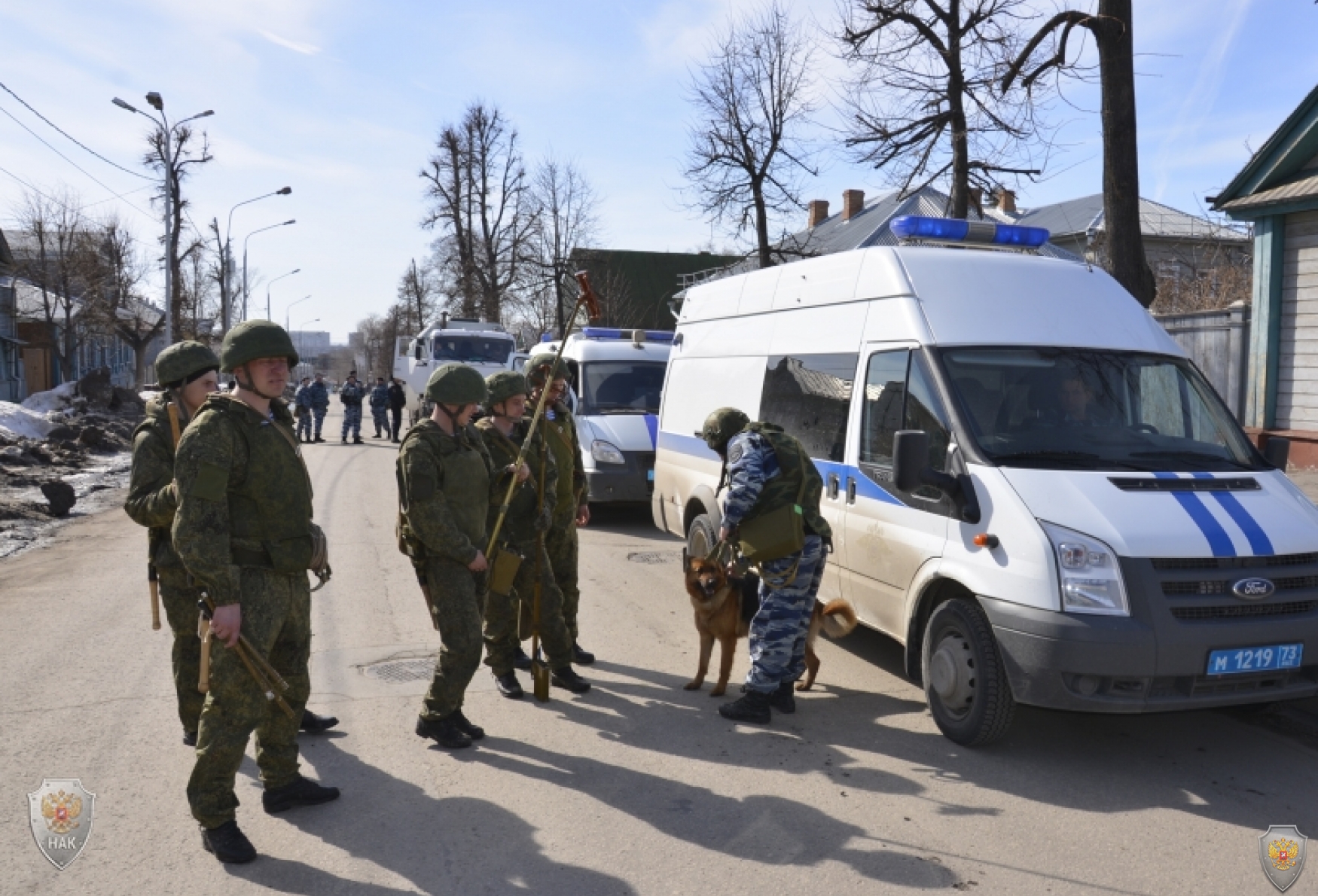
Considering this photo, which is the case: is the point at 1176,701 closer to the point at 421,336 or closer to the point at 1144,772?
the point at 1144,772

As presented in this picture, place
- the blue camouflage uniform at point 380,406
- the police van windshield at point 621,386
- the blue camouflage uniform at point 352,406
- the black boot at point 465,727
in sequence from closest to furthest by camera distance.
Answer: the black boot at point 465,727 → the police van windshield at point 621,386 → the blue camouflage uniform at point 352,406 → the blue camouflage uniform at point 380,406

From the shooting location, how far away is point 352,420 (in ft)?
80.7

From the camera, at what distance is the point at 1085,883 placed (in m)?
3.65

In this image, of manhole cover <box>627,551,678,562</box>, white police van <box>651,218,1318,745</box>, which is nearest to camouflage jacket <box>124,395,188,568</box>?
white police van <box>651,218,1318,745</box>

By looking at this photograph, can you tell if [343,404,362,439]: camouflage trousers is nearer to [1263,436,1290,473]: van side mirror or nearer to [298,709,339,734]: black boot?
[298,709,339,734]: black boot

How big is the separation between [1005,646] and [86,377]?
2867cm

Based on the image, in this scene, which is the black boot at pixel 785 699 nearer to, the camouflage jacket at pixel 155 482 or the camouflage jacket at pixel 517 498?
the camouflage jacket at pixel 517 498

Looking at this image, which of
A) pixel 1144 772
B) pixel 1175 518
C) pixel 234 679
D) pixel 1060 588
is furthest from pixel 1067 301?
pixel 234 679

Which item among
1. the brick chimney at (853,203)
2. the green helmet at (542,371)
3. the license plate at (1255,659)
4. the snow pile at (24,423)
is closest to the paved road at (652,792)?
the license plate at (1255,659)

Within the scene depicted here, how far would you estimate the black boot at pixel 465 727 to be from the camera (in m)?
5.07

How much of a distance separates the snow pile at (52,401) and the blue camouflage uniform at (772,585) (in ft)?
83.4

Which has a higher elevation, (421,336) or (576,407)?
(421,336)

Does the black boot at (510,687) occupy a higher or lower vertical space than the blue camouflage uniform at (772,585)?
lower

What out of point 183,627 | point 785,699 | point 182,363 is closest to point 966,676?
point 785,699
